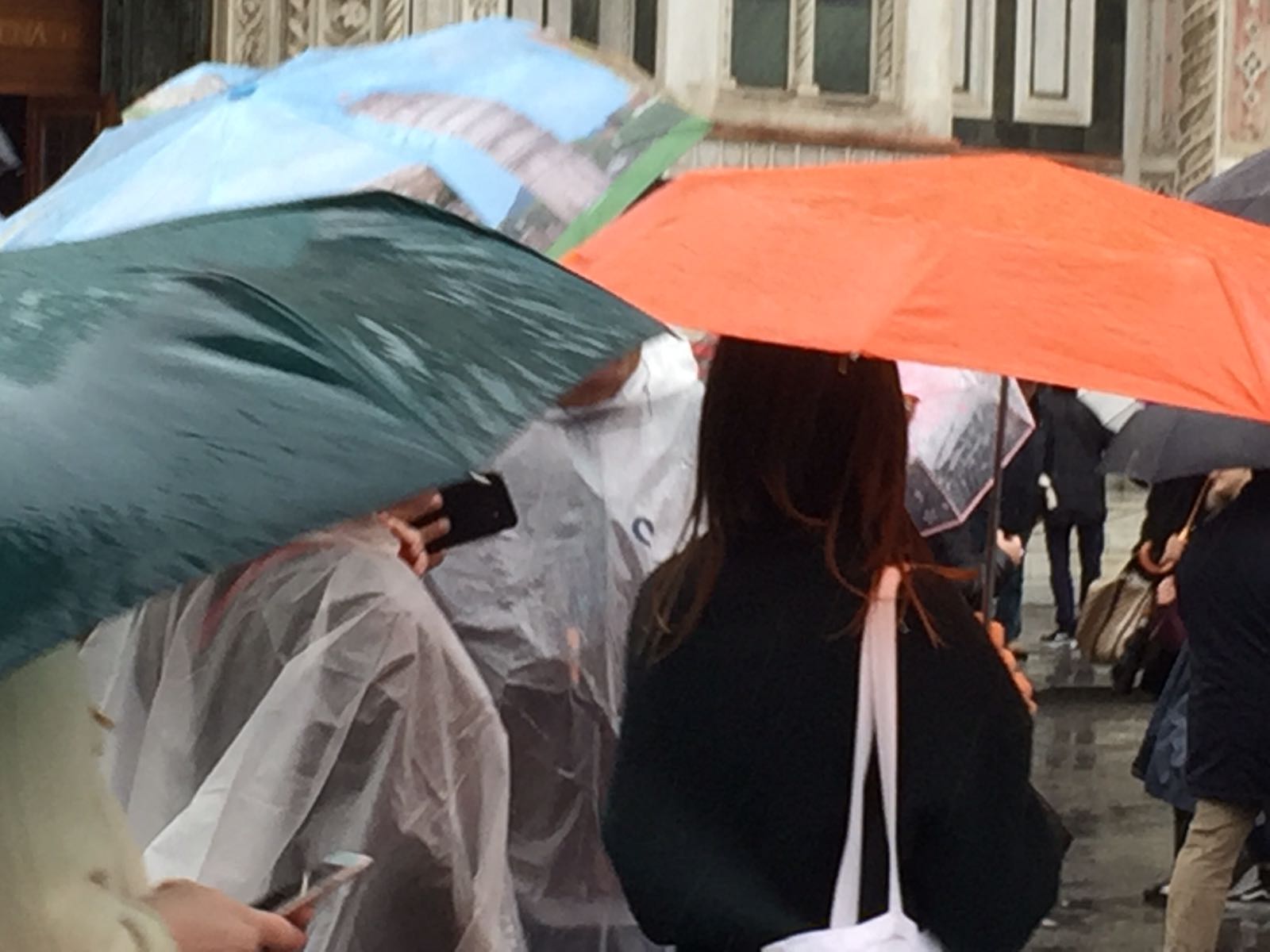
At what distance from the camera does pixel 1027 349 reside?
3.27 m

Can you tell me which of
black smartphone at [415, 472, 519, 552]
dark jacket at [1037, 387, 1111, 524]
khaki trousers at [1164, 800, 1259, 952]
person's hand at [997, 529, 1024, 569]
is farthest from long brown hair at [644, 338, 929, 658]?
dark jacket at [1037, 387, 1111, 524]

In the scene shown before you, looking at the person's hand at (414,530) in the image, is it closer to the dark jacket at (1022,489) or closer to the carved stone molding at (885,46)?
the dark jacket at (1022,489)

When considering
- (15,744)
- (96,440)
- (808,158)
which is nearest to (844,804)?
(15,744)

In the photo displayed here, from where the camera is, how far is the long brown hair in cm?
304

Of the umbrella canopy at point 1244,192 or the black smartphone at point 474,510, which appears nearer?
the black smartphone at point 474,510

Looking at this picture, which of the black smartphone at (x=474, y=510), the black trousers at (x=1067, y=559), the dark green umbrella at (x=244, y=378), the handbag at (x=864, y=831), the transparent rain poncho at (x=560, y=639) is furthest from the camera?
the black trousers at (x=1067, y=559)

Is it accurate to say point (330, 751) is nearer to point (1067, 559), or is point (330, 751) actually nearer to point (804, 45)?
point (1067, 559)

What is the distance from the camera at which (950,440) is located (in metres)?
6.50

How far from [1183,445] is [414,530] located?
3.25m

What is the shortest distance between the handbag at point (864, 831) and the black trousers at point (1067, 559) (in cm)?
1097

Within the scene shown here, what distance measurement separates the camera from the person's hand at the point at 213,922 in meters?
2.20

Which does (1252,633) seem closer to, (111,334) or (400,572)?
(400,572)

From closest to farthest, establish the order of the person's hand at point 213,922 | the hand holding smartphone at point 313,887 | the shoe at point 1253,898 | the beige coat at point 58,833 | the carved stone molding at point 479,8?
1. the beige coat at point 58,833
2. the person's hand at point 213,922
3. the hand holding smartphone at point 313,887
4. the shoe at point 1253,898
5. the carved stone molding at point 479,8

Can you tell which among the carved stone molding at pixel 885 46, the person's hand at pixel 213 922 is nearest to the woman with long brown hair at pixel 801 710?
the person's hand at pixel 213 922
